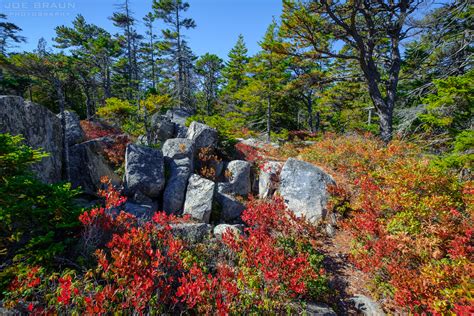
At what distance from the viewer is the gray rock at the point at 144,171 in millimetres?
7750

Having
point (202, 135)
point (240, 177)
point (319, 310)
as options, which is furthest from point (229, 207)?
point (319, 310)

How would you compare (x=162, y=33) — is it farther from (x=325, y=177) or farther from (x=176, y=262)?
(x=176, y=262)

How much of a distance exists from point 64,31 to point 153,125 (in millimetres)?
25719

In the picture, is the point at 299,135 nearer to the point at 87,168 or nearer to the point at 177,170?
the point at 177,170

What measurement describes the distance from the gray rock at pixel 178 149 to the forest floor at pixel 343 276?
603 centimetres

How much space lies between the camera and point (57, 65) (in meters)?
7.23

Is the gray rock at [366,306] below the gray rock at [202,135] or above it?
below

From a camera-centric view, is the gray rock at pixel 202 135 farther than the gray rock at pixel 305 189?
Yes

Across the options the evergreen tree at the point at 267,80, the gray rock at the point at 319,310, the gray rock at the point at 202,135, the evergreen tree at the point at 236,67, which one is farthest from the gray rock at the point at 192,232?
the evergreen tree at the point at 236,67

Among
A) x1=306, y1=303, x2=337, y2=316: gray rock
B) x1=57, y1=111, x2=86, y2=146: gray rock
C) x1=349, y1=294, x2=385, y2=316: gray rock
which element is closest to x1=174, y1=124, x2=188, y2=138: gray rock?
x1=57, y1=111, x2=86, y2=146: gray rock

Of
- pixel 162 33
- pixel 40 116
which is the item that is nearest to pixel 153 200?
pixel 40 116

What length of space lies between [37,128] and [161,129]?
527 centimetres

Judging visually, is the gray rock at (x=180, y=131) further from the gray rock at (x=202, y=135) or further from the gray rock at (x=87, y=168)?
the gray rock at (x=87, y=168)

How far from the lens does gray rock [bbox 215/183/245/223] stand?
821 centimetres
